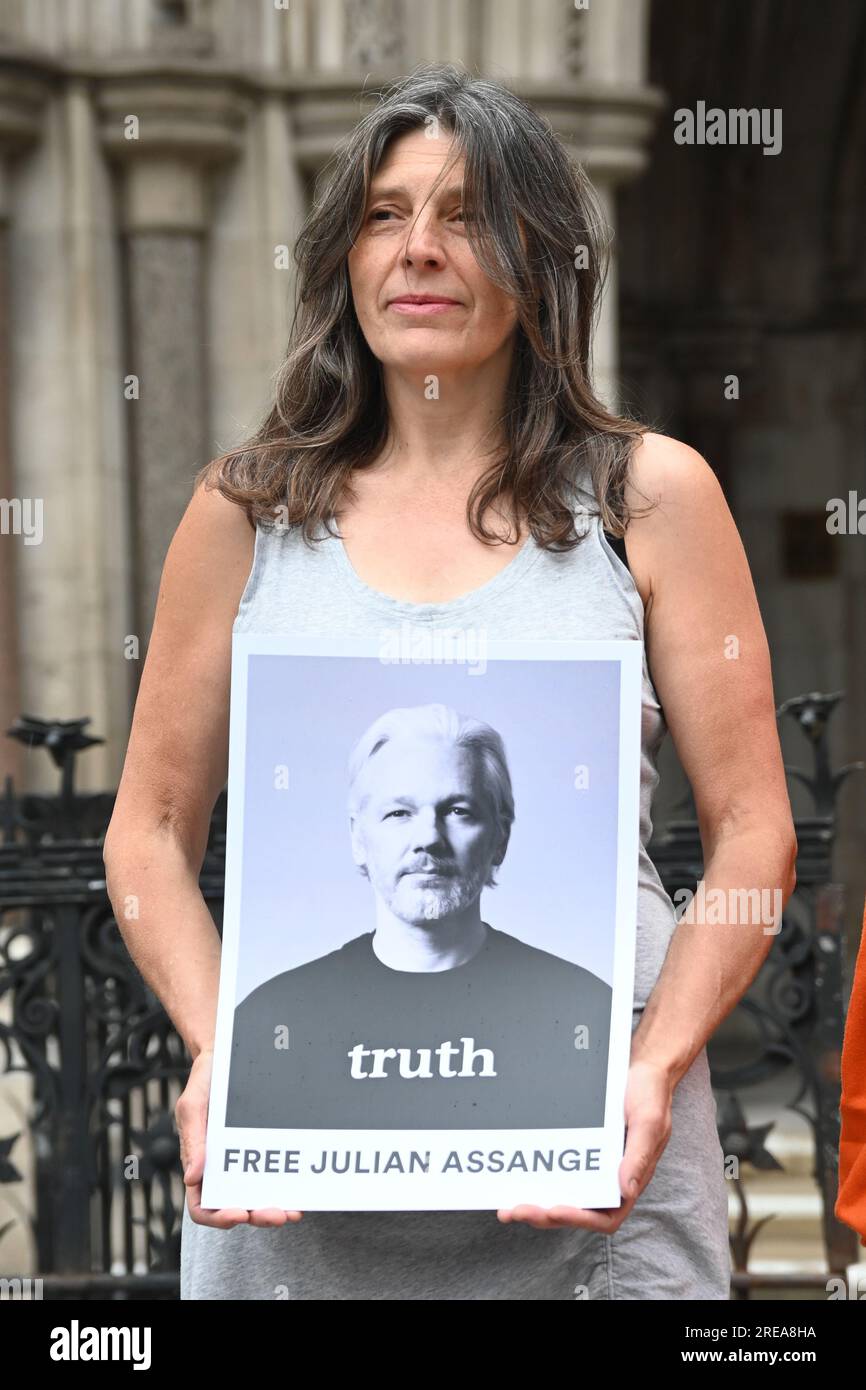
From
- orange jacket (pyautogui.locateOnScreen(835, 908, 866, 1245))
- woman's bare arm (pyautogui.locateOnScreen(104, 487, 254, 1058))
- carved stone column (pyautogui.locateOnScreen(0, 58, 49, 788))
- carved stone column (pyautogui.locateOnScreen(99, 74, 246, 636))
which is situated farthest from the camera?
carved stone column (pyautogui.locateOnScreen(99, 74, 246, 636))

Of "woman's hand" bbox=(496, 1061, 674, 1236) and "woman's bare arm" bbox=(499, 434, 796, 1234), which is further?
"woman's bare arm" bbox=(499, 434, 796, 1234)

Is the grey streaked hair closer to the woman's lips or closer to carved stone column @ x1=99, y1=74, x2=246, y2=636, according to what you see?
the woman's lips

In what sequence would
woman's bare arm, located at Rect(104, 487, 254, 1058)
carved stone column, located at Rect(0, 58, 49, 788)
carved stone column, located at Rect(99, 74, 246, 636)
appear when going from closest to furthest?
woman's bare arm, located at Rect(104, 487, 254, 1058) → carved stone column, located at Rect(0, 58, 49, 788) → carved stone column, located at Rect(99, 74, 246, 636)

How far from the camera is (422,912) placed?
5.12ft

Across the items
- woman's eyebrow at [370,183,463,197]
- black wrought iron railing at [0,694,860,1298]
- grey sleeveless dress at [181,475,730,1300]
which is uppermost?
woman's eyebrow at [370,183,463,197]

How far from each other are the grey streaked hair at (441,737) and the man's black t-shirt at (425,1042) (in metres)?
0.09

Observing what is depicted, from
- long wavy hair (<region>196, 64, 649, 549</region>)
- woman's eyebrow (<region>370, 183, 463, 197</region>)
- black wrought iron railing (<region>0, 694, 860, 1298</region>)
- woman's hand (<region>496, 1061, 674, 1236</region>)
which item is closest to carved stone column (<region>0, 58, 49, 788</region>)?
black wrought iron railing (<region>0, 694, 860, 1298</region>)

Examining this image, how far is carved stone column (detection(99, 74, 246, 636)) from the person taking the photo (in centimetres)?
666

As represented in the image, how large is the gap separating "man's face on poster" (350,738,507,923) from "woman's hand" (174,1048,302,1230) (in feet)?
0.65

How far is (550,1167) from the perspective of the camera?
1.51 meters

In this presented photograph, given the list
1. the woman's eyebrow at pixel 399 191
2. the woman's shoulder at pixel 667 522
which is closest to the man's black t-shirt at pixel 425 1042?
the woman's shoulder at pixel 667 522

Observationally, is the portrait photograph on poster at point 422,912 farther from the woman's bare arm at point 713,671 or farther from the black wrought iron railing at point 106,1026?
the black wrought iron railing at point 106,1026
